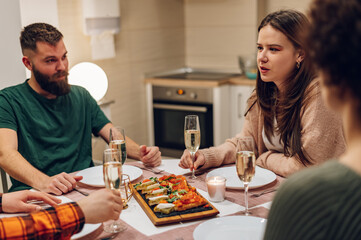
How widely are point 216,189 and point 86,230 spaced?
445mm

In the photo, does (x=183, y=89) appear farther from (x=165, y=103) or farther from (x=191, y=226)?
(x=191, y=226)

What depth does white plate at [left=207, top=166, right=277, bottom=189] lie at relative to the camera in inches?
60.3

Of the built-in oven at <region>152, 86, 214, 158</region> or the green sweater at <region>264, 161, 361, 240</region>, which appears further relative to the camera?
the built-in oven at <region>152, 86, 214, 158</region>

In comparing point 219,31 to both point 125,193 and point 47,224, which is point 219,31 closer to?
point 125,193

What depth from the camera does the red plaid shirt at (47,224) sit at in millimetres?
1070

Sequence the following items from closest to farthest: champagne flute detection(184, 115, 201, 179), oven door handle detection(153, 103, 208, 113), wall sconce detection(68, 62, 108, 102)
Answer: champagne flute detection(184, 115, 201, 179)
wall sconce detection(68, 62, 108, 102)
oven door handle detection(153, 103, 208, 113)

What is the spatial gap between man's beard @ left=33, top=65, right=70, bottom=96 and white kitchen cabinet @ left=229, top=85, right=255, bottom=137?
1881 mm

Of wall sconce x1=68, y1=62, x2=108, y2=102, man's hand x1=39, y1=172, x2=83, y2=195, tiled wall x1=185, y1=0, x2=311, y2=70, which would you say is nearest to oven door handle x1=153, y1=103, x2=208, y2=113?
tiled wall x1=185, y1=0, x2=311, y2=70

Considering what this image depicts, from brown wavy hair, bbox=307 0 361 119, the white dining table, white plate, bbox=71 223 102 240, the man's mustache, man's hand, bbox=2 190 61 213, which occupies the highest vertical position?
brown wavy hair, bbox=307 0 361 119

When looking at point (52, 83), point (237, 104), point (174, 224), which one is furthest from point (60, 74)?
point (237, 104)

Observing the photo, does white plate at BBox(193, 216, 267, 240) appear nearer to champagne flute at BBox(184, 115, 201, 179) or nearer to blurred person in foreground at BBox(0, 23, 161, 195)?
champagne flute at BBox(184, 115, 201, 179)

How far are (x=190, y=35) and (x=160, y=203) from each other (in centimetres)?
331

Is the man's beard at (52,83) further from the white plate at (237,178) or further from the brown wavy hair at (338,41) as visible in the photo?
the brown wavy hair at (338,41)

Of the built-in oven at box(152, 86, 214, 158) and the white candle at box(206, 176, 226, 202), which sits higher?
the white candle at box(206, 176, 226, 202)
